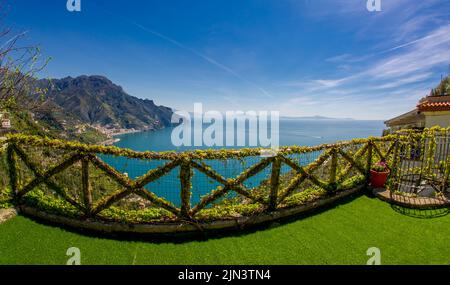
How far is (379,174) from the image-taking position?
26.4 ft

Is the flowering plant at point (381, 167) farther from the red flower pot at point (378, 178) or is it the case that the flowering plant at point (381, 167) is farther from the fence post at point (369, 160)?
the fence post at point (369, 160)

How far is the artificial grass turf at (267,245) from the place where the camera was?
450 centimetres

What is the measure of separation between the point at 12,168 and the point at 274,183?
7.37 m

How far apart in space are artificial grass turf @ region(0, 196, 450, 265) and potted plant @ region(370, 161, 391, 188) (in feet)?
7.26

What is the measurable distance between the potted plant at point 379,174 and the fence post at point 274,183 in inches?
176

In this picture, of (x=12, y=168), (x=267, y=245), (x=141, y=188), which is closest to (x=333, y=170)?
(x=267, y=245)

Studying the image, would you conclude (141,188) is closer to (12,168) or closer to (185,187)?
(185,187)

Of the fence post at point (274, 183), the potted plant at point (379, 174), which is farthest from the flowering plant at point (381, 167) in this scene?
the fence post at point (274, 183)

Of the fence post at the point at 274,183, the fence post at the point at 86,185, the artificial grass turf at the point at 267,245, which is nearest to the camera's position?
the artificial grass turf at the point at 267,245

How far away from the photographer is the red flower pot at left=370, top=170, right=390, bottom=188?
8070 mm

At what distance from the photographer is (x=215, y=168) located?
226 inches

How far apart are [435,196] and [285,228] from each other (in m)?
5.84

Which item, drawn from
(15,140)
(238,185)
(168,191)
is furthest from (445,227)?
(15,140)
